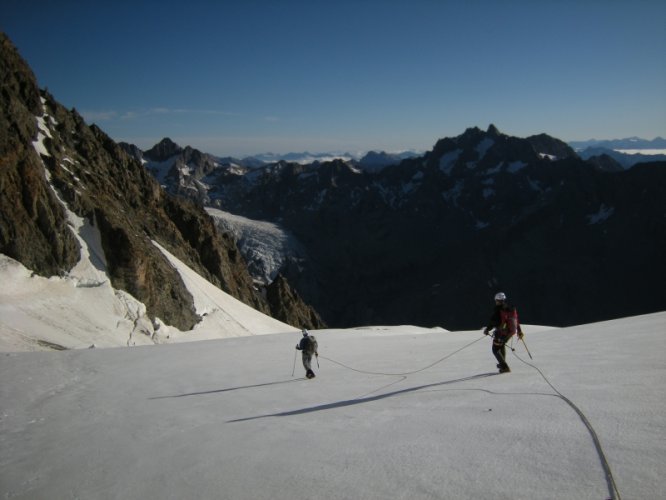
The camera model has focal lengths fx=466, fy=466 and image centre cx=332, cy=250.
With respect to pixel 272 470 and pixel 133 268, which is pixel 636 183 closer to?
pixel 133 268

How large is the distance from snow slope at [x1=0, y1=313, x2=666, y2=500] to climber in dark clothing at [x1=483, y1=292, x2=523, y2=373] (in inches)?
18.7

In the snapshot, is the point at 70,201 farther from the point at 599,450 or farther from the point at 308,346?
the point at 599,450

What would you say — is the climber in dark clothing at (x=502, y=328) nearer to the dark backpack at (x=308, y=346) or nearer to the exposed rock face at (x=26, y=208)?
the dark backpack at (x=308, y=346)

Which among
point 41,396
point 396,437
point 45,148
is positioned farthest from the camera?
point 45,148

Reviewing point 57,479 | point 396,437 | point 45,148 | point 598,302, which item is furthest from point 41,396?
point 598,302

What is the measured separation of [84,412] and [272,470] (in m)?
6.40

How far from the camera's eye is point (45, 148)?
40.5 meters

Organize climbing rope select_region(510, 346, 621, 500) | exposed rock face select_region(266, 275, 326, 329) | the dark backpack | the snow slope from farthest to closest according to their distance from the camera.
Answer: exposed rock face select_region(266, 275, 326, 329), the dark backpack, the snow slope, climbing rope select_region(510, 346, 621, 500)

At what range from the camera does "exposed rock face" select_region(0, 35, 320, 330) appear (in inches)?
1252

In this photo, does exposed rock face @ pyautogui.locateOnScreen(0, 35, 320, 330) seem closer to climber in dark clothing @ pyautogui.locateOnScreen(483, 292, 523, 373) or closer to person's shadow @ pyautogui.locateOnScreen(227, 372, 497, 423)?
person's shadow @ pyautogui.locateOnScreen(227, 372, 497, 423)

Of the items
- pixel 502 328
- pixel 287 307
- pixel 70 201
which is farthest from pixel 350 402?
pixel 287 307

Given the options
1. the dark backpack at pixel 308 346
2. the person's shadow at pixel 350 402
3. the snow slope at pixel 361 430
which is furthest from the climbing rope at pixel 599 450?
the dark backpack at pixel 308 346

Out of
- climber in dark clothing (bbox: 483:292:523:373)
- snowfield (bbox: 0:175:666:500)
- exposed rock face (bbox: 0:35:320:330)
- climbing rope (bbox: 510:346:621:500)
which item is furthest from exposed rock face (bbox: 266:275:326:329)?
climbing rope (bbox: 510:346:621:500)

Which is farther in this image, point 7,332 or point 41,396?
point 7,332
